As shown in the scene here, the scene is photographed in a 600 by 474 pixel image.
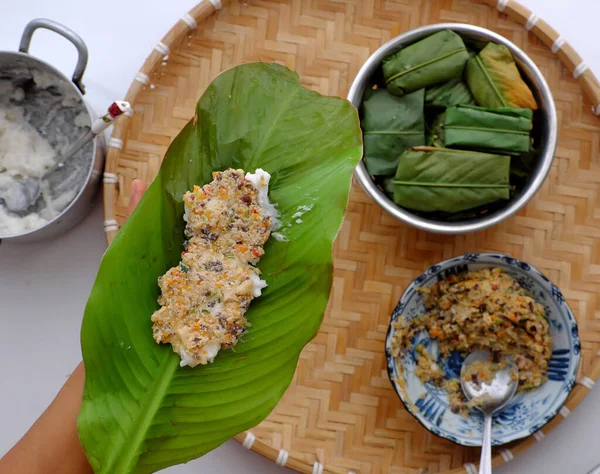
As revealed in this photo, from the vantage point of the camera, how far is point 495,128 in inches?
50.9

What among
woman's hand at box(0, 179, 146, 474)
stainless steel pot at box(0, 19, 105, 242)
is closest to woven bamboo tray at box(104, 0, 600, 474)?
stainless steel pot at box(0, 19, 105, 242)

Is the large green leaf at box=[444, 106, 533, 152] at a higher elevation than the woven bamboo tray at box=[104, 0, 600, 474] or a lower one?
higher

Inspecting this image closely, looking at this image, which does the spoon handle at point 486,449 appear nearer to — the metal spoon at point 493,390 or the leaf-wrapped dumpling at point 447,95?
the metal spoon at point 493,390

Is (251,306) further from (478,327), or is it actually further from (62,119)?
(62,119)

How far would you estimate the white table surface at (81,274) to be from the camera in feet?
4.82

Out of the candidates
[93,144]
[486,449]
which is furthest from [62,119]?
[486,449]

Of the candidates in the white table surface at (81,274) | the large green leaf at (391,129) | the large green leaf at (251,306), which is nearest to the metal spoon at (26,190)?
the white table surface at (81,274)

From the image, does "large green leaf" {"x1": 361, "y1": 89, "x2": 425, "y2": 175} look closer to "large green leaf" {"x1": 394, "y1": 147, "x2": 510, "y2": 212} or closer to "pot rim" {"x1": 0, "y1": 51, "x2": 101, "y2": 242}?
"large green leaf" {"x1": 394, "y1": 147, "x2": 510, "y2": 212}

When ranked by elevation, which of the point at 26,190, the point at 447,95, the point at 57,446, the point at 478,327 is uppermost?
the point at 447,95

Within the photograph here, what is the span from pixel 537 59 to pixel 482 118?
25 centimetres

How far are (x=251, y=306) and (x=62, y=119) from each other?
2.22 ft

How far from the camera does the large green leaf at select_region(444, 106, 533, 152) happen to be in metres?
1.29

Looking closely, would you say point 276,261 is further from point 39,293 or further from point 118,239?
point 39,293

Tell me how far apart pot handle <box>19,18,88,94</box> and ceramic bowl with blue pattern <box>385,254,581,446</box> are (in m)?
0.81
